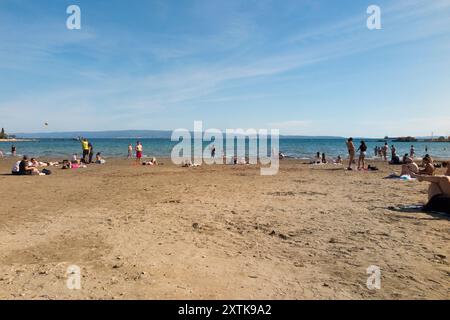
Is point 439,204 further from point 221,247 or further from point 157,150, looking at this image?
point 157,150

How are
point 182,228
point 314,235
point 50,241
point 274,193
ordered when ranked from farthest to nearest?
point 274,193, point 182,228, point 314,235, point 50,241

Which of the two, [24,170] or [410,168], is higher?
[410,168]

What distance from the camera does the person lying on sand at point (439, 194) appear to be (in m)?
9.21

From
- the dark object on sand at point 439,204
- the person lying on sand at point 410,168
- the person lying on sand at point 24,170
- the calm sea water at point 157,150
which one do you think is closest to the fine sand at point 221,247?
the dark object on sand at point 439,204

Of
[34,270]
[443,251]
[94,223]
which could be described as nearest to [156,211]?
[94,223]

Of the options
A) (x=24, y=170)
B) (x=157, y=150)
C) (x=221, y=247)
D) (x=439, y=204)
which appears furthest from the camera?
(x=157, y=150)

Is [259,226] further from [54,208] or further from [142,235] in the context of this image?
[54,208]

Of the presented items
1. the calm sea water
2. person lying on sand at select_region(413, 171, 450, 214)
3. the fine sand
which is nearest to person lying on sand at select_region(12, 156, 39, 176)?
the fine sand

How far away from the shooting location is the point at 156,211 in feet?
32.1

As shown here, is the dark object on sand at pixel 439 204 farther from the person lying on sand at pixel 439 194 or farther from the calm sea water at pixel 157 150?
the calm sea water at pixel 157 150

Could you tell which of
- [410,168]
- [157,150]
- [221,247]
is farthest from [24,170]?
[157,150]

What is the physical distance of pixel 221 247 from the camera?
6.64 meters

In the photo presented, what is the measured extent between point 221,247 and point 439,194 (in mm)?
6714
